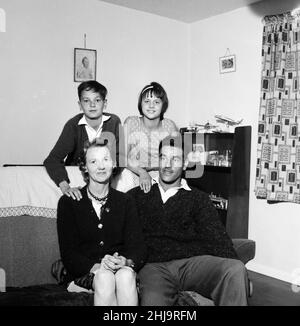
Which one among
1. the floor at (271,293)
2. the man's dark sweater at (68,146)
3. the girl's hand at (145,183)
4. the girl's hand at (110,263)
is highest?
the man's dark sweater at (68,146)

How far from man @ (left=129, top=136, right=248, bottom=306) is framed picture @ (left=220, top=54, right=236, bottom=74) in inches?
72.8

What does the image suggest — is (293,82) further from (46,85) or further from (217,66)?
(46,85)

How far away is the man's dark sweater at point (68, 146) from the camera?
2386mm

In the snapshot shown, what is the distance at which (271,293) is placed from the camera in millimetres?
3230

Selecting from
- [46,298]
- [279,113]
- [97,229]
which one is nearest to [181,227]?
[97,229]

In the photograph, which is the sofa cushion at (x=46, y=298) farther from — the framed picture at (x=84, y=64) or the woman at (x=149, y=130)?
the framed picture at (x=84, y=64)

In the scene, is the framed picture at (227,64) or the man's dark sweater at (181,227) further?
the framed picture at (227,64)

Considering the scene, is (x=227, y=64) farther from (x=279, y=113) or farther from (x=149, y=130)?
(x=149, y=130)

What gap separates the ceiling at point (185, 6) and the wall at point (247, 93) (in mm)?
105

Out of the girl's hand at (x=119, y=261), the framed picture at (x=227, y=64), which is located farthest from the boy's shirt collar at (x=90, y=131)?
the framed picture at (x=227, y=64)

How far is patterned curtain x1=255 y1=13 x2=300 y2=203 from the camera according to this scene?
3.41m

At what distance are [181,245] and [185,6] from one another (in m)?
2.58

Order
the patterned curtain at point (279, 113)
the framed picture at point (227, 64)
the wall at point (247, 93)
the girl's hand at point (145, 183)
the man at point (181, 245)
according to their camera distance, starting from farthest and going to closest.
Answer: the framed picture at point (227, 64) < the wall at point (247, 93) < the patterned curtain at point (279, 113) < the girl's hand at point (145, 183) < the man at point (181, 245)
